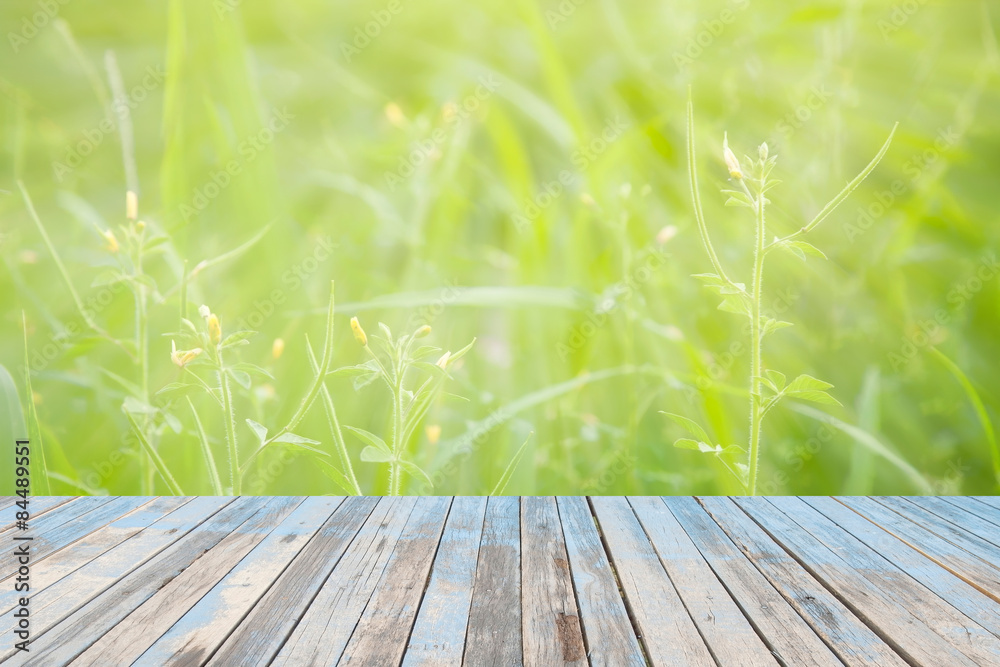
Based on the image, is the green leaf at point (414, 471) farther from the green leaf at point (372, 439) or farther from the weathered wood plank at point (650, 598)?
the weathered wood plank at point (650, 598)

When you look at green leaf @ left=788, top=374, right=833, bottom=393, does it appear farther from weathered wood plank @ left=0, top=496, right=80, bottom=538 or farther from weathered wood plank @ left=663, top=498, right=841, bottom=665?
weathered wood plank @ left=0, top=496, right=80, bottom=538

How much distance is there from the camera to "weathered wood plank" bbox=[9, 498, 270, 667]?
3.59ft

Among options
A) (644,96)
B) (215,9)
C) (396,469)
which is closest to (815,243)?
(644,96)

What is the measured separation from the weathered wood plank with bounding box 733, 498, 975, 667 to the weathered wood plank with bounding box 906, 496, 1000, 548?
0.38 m

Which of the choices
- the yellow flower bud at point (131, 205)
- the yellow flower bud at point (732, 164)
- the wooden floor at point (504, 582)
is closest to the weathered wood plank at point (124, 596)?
the wooden floor at point (504, 582)

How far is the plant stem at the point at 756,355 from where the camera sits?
196 centimetres

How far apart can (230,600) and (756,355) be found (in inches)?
54.6

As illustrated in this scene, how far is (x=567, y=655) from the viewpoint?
1067 mm

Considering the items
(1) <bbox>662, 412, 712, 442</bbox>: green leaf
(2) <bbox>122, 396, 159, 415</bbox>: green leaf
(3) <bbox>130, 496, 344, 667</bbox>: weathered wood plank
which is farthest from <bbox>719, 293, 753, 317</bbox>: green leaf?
(2) <bbox>122, 396, 159, 415</bbox>: green leaf

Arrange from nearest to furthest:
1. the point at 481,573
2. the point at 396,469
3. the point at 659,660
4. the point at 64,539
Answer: the point at 659,660 < the point at 481,573 < the point at 64,539 < the point at 396,469

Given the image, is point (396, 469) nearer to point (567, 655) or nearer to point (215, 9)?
point (567, 655)

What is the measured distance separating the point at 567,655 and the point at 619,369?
1087mm

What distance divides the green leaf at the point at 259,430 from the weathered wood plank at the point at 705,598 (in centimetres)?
93

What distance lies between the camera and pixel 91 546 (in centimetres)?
159
